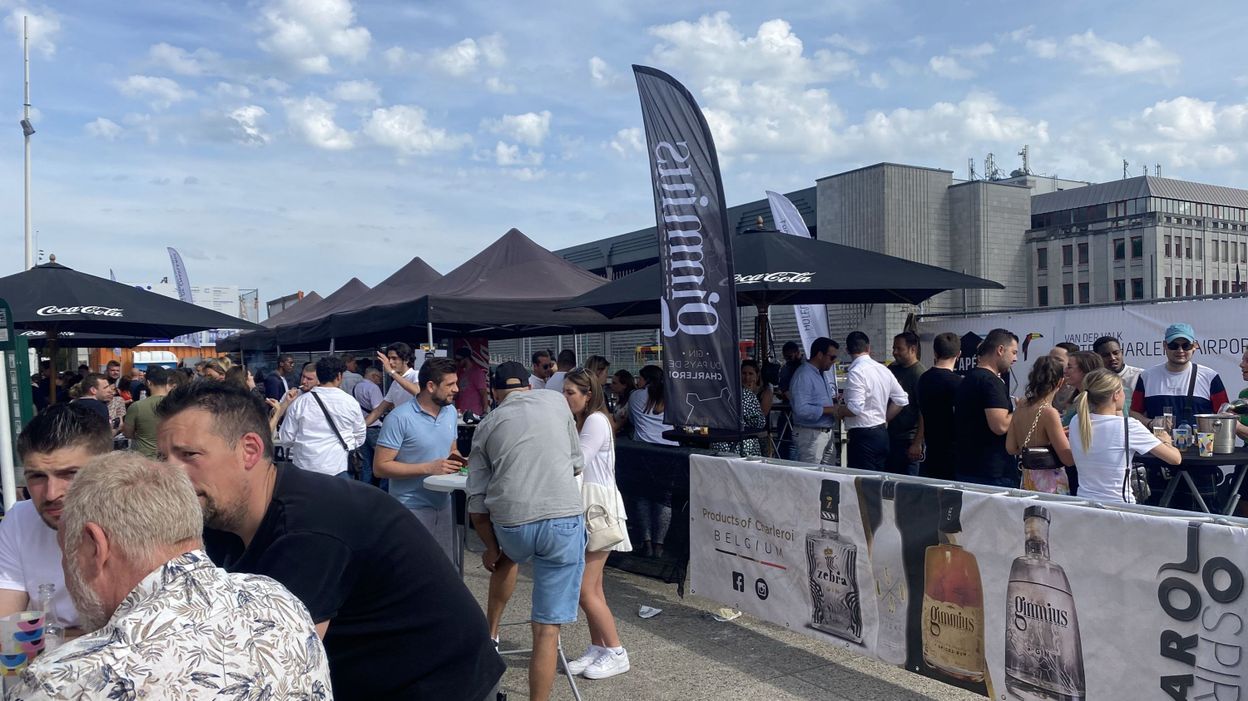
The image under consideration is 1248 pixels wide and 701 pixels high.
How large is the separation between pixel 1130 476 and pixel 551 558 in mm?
3331

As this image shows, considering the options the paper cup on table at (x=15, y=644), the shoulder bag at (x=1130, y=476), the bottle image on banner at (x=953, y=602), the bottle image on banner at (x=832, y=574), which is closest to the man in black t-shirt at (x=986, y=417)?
the shoulder bag at (x=1130, y=476)

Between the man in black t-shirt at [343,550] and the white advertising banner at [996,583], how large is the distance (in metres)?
2.71

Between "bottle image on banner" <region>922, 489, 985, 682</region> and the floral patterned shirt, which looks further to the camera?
"bottle image on banner" <region>922, 489, 985, 682</region>

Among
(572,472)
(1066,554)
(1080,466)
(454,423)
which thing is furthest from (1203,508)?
(454,423)

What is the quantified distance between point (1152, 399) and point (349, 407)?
6.26 m

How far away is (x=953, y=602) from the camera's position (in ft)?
14.3

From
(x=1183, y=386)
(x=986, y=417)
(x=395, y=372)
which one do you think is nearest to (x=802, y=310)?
(x=395, y=372)

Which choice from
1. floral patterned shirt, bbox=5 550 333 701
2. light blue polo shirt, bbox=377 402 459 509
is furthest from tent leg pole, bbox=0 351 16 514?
floral patterned shirt, bbox=5 550 333 701

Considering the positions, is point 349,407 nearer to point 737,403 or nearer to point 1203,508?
point 737,403

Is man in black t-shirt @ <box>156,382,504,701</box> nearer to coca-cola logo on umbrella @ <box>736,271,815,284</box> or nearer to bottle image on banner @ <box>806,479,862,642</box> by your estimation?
bottle image on banner @ <box>806,479,862,642</box>

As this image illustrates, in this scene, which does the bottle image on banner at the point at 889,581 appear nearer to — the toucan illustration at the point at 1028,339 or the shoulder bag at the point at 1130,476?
the shoulder bag at the point at 1130,476

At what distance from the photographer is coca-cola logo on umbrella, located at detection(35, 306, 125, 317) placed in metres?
9.41

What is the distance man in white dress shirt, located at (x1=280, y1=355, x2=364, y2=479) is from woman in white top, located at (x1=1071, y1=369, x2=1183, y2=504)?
508 cm

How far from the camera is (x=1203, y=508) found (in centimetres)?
595
